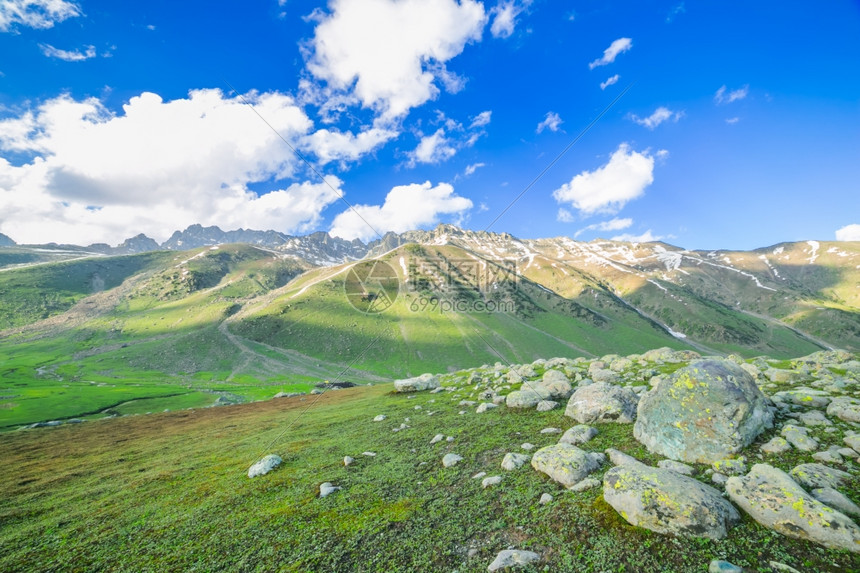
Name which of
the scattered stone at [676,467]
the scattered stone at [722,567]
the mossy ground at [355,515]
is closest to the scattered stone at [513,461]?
the mossy ground at [355,515]

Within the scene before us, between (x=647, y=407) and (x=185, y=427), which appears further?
(x=185, y=427)

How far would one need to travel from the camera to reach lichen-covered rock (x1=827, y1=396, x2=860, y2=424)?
36.4ft

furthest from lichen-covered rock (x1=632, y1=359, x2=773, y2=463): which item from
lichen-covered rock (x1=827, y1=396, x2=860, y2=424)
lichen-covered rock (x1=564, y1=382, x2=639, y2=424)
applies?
lichen-covered rock (x1=827, y1=396, x2=860, y2=424)

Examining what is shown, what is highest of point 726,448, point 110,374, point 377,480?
point 726,448

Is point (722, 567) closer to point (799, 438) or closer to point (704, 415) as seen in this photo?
point (704, 415)

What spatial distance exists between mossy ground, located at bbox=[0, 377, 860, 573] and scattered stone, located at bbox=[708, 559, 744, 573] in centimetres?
19

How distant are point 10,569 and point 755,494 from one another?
21331 millimetres

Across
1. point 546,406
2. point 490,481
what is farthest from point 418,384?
point 490,481

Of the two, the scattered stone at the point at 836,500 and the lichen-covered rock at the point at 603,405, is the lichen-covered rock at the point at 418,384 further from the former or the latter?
the scattered stone at the point at 836,500

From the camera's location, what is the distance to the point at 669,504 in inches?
292

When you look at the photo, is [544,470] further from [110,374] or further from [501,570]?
[110,374]

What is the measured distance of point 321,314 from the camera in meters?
167

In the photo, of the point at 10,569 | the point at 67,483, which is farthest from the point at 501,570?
the point at 67,483

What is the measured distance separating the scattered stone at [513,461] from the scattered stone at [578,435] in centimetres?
210
